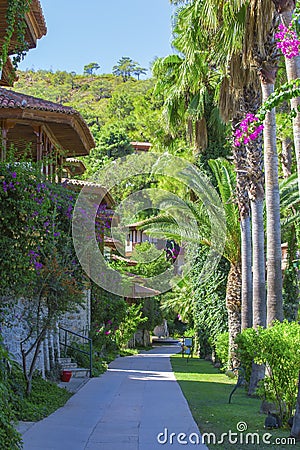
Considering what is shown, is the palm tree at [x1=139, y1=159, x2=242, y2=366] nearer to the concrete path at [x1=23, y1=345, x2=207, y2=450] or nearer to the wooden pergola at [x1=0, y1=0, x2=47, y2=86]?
the concrete path at [x1=23, y1=345, x2=207, y2=450]

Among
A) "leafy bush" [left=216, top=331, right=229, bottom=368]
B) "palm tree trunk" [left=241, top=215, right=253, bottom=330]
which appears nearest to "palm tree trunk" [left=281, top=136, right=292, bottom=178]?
"leafy bush" [left=216, top=331, right=229, bottom=368]

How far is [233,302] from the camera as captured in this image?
2016 centimetres

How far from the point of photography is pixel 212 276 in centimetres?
2294

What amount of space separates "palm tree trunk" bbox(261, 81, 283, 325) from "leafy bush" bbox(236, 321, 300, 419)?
2.08 meters

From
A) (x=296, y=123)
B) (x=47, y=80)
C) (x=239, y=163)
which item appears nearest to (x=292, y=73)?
(x=296, y=123)

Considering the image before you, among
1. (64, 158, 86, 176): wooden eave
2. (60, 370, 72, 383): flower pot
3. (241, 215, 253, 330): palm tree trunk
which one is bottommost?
(60, 370, 72, 383): flower pot

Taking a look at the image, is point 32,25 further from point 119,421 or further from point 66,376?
point 66,376

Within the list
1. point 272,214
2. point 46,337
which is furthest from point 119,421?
point 272,214

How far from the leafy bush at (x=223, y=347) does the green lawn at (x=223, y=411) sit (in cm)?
53

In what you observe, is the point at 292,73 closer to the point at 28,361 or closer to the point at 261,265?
the point at 261,265

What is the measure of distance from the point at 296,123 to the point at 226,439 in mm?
4429

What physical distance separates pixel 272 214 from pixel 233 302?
8.18m

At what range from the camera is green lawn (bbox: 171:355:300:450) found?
27.4ft

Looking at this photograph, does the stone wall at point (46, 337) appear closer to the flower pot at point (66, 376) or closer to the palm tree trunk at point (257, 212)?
the flower pot at point (66, 376)
